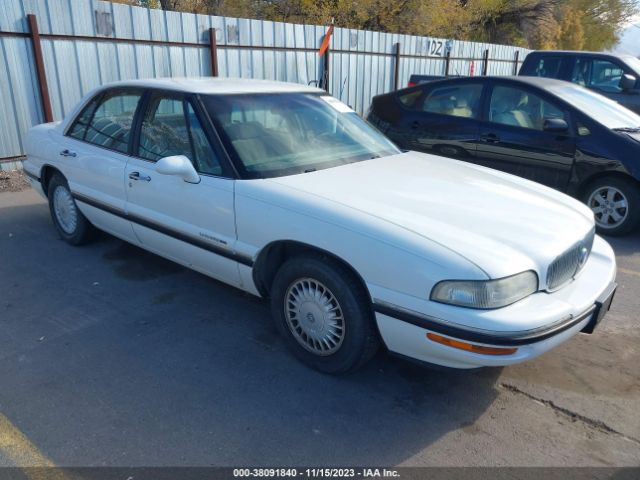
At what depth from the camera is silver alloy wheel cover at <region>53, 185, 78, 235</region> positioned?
487 cm

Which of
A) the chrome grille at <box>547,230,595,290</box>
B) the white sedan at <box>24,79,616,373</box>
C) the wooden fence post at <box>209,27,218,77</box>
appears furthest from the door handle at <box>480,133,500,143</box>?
the wooden fence post at <box>209,27,218,77</box>

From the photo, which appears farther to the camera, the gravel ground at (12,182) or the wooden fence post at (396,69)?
the wooden fence post at (396,69)

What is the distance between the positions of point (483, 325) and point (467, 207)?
846 millimetres

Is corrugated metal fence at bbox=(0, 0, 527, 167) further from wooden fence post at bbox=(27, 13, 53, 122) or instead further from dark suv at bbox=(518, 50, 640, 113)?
dark suv at bbox=(518, 50, 640, 113)

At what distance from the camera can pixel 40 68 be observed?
736cm

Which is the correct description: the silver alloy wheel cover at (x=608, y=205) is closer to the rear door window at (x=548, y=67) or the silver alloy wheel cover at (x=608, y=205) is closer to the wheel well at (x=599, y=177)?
the wheel well at (x=599, y=177)

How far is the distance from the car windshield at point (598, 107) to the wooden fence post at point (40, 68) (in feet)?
21.7

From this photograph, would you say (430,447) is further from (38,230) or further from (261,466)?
(38,230)

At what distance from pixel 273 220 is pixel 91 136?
2.38m

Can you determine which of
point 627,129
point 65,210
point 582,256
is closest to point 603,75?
point 627,129

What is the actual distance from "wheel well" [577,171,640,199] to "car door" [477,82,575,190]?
177mm

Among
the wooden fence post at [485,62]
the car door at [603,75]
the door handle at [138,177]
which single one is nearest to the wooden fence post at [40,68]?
the door handle at [138,177]

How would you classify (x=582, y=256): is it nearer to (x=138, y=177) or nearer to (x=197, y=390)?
(x=197, y=390)

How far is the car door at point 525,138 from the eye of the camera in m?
5.78
